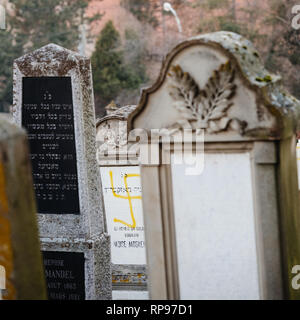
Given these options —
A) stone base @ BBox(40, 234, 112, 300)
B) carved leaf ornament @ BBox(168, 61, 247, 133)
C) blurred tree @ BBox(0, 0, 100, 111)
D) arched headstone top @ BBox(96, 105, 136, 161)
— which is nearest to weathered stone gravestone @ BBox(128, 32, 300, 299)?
carved leaf ornament @ BBox(168, 61, 247, 133)

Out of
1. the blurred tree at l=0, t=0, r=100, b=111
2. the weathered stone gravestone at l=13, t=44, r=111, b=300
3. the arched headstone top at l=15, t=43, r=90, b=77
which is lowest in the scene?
the weathered stone gravestone at l=13, t=44, r=111, b=300

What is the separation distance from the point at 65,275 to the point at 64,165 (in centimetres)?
101

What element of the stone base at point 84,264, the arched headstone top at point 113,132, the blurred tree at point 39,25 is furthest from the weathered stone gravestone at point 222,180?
the blurred tree at point 39,25

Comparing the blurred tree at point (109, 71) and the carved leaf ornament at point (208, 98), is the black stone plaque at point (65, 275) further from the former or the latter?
the blurred tree at point (109, 71)

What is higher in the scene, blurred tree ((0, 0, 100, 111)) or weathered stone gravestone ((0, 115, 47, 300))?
blurred tree ((0, 0, 100, 111))

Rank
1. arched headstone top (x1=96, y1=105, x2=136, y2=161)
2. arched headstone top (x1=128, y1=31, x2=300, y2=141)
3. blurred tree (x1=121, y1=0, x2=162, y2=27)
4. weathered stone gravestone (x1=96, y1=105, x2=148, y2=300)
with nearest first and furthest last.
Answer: arched headstone top (x1=128, y1=31, x2=300, y2=141)
weathered stone gravestone (x1=96, y1=105, x2=148, y2=300)
arched headstone top (x1=96, y1=105, x2=136, y2=161)
blurred tree (x1=121, y1=0, x2=162, y2=27)

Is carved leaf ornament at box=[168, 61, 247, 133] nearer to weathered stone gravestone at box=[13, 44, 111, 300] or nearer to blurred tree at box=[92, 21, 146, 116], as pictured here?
weathered stone gravestone at box=[13, 44, 111, 300]

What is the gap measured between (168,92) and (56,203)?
1936mm

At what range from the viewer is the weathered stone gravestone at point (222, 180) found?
12.8ft

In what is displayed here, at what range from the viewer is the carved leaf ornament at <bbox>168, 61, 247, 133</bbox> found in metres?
3.92

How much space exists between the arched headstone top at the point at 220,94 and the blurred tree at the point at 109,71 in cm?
→ 2838

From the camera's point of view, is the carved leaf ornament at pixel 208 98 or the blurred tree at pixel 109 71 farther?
the blurred tree at pixel 109 71

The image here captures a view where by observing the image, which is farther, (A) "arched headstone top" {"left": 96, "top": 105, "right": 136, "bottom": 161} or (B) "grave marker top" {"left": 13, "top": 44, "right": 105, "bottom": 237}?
(A) "arched headstone top" {"left": 96, "top": 105, "right": 136, "bottom": 161}
